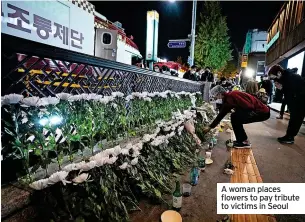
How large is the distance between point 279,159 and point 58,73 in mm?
4799

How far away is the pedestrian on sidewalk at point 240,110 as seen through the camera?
506 cm

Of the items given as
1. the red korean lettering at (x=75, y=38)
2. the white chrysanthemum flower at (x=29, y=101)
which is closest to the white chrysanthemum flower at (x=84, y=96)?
the white chrysanthemum flower at (x=29, y=101)

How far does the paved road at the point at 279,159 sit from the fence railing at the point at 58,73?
9.53 ft

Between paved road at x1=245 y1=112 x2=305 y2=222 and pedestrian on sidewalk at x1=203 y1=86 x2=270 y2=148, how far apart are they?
584mm

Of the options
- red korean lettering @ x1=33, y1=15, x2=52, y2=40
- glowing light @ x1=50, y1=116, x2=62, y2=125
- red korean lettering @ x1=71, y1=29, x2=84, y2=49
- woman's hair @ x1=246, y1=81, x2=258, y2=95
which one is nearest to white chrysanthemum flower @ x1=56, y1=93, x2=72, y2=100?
glowing light @ x1=50, y1=116, x2=62, y2=125

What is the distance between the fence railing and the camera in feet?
6.51

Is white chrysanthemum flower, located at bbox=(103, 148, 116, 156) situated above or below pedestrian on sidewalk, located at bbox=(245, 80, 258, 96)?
below

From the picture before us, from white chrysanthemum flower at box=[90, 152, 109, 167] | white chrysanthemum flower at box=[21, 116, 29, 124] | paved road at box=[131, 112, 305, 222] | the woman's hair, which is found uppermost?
the woman's hair

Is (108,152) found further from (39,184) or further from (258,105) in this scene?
(258,105)

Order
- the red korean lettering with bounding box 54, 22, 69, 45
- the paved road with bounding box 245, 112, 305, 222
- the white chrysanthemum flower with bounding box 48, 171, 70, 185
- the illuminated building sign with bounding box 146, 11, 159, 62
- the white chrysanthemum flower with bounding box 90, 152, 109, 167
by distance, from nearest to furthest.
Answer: the white chrysanthemum flower with bounding box 48, 171, 70, 185
the white chrysanthemum flower with bounding box 90, 152, 109, 167
the paved road with bounding box 245, 112, 305, 222
the red korean lettering with bounding box 54, 22, 69, 45
the illuminated building sign with bounding box 146, 11, 159, 62

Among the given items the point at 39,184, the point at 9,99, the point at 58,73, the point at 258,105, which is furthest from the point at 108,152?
the point at 258,105

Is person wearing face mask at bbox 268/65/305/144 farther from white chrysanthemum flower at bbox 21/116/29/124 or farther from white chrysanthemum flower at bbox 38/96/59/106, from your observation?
white chrysanthemum flower at bbox 21/116/29/124

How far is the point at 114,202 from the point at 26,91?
1.50 meters

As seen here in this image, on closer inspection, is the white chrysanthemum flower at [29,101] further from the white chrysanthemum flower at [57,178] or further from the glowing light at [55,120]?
the white chrysanthemum flower at [57,178]
